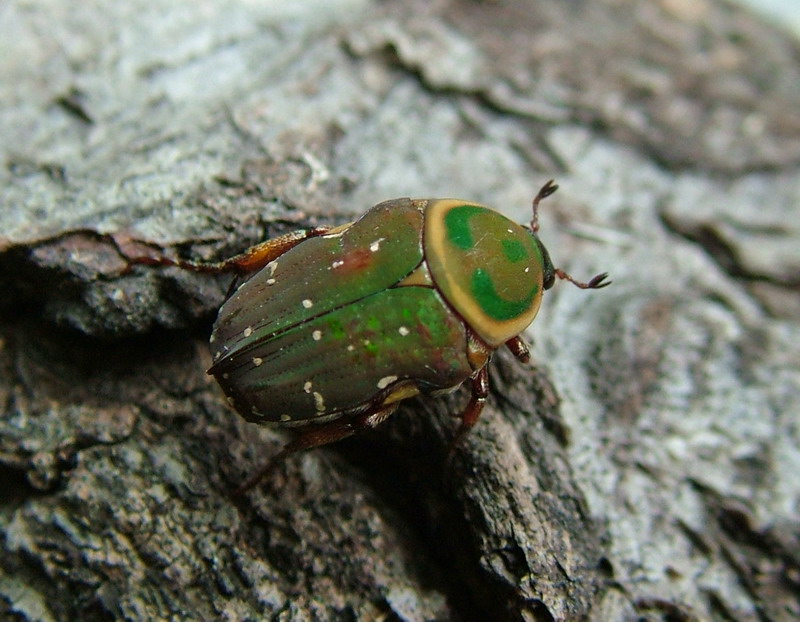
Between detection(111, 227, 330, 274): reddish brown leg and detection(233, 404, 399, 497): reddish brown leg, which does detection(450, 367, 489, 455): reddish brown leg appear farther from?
detection(111, 227, 330, 274): reddish brown leg

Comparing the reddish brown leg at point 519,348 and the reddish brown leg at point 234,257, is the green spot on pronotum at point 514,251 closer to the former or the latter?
the reddish brown leg at point 519,348

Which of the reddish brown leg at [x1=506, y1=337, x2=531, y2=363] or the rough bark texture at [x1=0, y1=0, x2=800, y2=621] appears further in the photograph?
the reddish brown leg at [x1=506, y1=337, x2=531, y2=363]

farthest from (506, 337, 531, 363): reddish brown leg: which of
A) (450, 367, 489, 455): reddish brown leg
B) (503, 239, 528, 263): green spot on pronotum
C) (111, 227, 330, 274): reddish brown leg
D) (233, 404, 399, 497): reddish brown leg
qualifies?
(111, 227, 330, 274): reddish brown leg

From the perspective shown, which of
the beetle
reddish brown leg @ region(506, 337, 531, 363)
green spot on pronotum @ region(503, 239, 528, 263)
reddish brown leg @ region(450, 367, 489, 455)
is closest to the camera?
the beetle

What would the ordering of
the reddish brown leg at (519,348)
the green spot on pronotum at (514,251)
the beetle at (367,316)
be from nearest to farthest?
the beetle at (367,316)
the green spot on pronotum at (514,251)
the reddish brown leg at (519,348)

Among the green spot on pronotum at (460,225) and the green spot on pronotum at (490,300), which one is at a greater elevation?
the green spot on pronotum at (460,225)

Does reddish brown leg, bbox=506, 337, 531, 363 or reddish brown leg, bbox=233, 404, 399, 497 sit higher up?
reddish brown leg, bbox=233, 404, 399, 497

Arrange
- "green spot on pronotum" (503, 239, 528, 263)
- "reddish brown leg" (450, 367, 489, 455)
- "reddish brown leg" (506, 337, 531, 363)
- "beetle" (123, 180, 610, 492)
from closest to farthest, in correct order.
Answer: "beetle" (123, 180, 610, 492)
"reddish brown leg" (450, 367, 489, 455)
"green spot on pronotum" (503, 239, 528, 263)
"reddish brown leg" (506, 337, 531, 363)

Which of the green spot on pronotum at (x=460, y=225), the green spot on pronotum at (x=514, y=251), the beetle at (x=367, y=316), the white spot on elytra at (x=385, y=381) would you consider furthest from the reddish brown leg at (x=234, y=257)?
the green spot on pronotum at (x=514, y=251)

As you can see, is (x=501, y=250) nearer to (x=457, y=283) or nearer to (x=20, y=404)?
(x=457, y=283)
